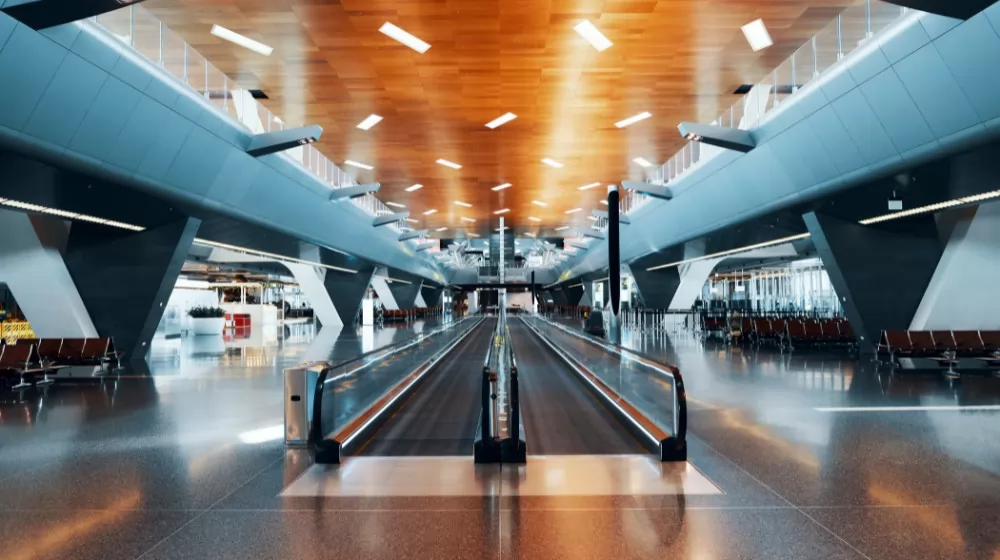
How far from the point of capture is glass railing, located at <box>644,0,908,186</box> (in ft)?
33.1

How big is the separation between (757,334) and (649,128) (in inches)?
425

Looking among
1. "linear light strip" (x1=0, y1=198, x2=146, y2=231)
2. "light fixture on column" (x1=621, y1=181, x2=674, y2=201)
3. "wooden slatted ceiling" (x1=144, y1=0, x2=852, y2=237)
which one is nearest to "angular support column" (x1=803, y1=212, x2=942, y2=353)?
"wooden slatted ceiling" (x1=144, y1=0, x2=852, y2=237)

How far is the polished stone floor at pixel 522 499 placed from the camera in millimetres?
Answer: 4062

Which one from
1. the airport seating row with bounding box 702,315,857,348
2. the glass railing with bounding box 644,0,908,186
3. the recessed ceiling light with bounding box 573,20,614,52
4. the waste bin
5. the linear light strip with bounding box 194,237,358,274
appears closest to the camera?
the waste bin

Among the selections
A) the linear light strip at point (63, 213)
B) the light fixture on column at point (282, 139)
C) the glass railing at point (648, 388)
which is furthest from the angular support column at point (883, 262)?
the linear light strip at point (63, 213)

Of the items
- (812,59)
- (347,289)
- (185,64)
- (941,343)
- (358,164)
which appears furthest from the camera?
(347,289)

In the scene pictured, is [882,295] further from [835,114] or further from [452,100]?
[452,100]

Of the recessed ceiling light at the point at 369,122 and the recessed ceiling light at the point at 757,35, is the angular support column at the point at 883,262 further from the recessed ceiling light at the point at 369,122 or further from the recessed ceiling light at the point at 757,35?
the recessed ceiling light at the point at 369,122

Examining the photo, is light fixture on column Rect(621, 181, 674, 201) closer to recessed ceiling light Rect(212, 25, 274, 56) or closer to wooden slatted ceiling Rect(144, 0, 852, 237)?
wooden slatted ceiling Rect(144, 0, 852, 237)

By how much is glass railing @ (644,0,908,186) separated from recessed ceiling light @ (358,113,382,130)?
7810 mm

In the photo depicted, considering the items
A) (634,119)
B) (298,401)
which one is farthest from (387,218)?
(298,401)

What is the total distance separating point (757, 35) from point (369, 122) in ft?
27.5

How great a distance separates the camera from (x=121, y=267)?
1594cm

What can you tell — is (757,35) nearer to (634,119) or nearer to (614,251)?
(634,119)
